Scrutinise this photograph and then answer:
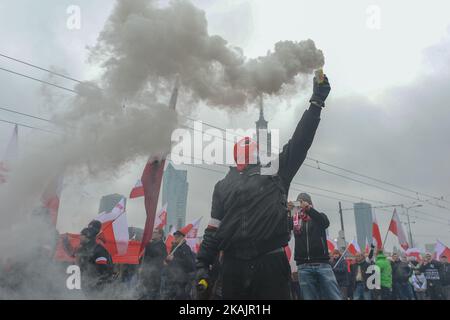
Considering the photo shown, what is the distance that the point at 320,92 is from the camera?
12.4 feet

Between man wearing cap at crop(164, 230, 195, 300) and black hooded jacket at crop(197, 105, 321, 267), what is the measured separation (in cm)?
577

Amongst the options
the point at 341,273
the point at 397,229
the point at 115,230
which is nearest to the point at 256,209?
the point at 115,230

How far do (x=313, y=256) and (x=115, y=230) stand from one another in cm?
580

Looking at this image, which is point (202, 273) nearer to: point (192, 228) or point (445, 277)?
point (192, 228)

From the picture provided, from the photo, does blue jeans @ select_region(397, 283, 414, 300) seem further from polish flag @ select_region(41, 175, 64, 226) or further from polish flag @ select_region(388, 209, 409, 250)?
polish flag @ select_region(41, 175, 64, 226)

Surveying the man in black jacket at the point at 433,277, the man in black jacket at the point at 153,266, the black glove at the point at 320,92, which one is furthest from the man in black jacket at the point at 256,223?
the man in black jacket at the point at 433,277

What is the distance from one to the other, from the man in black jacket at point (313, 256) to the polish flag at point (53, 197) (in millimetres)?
4289

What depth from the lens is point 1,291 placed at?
19.4 feet

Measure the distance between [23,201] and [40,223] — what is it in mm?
533

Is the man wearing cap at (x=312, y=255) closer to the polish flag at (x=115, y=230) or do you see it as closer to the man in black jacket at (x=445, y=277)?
the polish flag at (x=115, y=230)

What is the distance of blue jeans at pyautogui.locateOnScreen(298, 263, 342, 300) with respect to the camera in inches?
232
